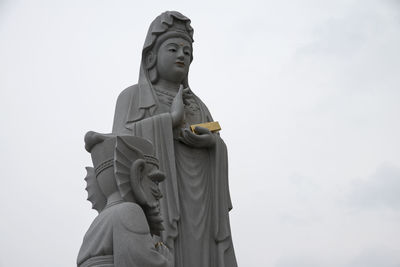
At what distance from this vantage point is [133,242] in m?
4.97

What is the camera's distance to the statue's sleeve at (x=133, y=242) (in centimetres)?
494

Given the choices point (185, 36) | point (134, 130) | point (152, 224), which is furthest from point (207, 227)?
point (152, 224)

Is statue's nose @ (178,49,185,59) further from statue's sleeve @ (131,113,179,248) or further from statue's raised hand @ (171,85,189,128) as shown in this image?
statue's sleeve @ (131,113,179,248)

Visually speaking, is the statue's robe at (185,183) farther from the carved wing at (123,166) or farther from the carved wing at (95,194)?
the carved wing at (123,166)

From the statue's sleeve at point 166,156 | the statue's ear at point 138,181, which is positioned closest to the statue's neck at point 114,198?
the statue's ear at point 138,181

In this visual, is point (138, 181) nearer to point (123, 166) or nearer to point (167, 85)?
point (123, 166)

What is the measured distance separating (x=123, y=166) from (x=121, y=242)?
→ 22.3 inches

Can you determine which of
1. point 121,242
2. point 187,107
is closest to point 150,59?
point 187,107

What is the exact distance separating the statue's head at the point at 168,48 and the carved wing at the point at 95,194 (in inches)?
185

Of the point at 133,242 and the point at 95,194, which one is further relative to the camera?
the point at 95,194

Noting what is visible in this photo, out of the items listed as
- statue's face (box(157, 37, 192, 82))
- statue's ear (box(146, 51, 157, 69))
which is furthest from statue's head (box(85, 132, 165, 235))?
statue's ear (box(146, 51, 157, 69))

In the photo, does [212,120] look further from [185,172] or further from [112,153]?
[112,153]

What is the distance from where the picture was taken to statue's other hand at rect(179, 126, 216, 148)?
956cm

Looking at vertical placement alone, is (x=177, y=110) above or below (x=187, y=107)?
below
